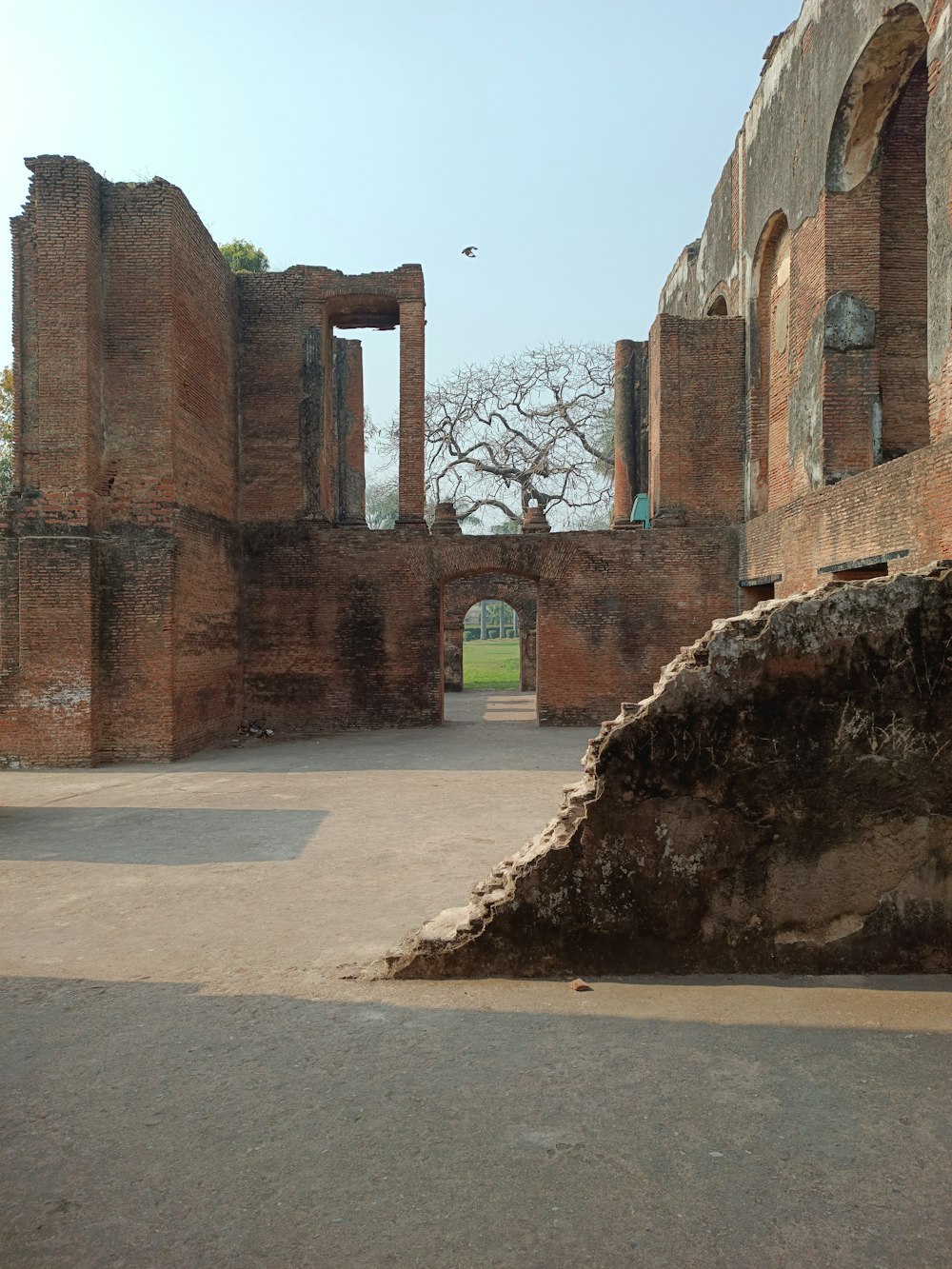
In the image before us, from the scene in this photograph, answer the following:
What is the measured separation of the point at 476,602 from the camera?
22.3 metres

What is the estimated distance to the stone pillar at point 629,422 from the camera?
18844 millimetres

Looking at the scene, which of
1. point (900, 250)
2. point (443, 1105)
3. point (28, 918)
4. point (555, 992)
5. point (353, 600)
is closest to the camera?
point (443, 1105)

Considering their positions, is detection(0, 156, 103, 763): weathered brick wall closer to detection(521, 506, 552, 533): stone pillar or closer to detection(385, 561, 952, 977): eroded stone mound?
detection(521, 506, 552, 533): stone pillar

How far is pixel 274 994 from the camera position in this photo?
12.2ft

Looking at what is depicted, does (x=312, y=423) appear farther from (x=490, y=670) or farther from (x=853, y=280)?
(x=490, y=670)

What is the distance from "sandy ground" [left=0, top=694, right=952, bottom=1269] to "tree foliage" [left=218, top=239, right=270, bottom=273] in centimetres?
2396

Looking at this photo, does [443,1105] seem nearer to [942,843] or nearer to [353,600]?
[942,843]

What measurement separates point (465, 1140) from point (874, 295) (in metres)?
11.7

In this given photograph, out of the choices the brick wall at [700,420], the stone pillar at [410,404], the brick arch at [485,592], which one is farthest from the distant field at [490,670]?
the brick wall at [700,420]

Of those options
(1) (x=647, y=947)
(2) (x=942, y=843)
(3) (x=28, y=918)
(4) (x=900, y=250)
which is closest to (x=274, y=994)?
(1) (x=647, y=947)

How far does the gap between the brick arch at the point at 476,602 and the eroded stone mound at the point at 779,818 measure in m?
18.2

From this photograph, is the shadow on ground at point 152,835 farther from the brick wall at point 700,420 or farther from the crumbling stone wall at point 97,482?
the brick wall at point 700,420

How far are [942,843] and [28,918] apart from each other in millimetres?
4594

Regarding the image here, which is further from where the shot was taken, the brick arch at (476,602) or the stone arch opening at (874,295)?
the brick arch at (476,602)
